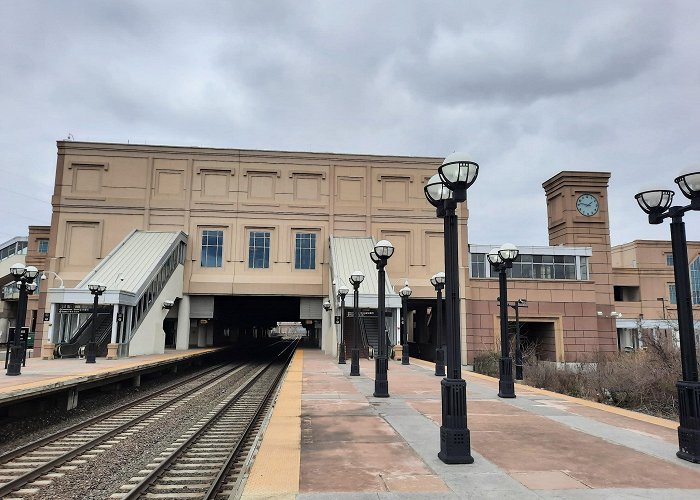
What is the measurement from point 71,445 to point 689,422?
11.0 meters

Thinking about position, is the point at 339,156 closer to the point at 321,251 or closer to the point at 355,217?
the point at 355,217

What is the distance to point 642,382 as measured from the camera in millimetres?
13547

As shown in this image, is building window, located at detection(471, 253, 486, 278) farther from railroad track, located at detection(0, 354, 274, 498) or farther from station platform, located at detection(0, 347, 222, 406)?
railroad track, located at detection(0, 354, 274, 498)

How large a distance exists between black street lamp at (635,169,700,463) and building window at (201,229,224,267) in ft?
110

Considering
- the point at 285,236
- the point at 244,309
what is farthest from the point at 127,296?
the point at 244,309

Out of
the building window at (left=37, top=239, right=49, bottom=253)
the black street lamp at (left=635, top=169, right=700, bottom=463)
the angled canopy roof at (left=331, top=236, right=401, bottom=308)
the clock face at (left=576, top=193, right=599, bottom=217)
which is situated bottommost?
the black street lamp at (left=635, top=169, right=700, bottom=463)

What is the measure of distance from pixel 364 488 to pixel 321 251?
32.8 metres

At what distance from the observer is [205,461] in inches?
340

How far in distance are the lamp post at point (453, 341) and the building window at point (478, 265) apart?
33445 mm

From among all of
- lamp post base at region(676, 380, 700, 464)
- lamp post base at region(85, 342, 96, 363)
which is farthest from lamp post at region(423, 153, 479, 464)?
lamp post base at region(85, 342, 96, 363)

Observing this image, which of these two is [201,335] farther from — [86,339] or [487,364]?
[487,364]

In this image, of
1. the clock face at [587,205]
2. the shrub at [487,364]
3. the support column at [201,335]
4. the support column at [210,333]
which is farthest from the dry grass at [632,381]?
the support column at [210,333]

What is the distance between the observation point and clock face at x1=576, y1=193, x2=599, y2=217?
44156mm

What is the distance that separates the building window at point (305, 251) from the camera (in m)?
37.8
